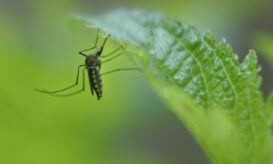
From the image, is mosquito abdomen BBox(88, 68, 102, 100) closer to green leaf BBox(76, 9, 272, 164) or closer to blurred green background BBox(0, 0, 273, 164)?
blurred green background BBox(0, 0, 273, 164)

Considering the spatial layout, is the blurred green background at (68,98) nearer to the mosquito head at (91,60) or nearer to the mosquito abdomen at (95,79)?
the mosquito head at (91,60)

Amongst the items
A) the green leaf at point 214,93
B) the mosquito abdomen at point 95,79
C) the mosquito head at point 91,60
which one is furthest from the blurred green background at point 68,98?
the green leaf at point 214,93

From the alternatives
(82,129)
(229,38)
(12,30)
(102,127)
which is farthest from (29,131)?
(229,38)

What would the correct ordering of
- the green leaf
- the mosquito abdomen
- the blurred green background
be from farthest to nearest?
1. the blurred green background
2. the mosquito abdomen
3. the green leaf

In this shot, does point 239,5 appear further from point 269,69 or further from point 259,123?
point 259,123

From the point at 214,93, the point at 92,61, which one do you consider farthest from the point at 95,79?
the point at 214,93

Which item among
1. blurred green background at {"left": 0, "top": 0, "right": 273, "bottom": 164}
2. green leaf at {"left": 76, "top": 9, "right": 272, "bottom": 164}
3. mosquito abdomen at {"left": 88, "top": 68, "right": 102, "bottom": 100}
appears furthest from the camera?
blurred green background at {"left": 0, "top": 0, "right": 273, "bottom": 164}

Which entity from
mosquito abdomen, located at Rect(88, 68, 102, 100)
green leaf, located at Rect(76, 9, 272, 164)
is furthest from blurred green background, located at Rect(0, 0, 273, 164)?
green leaf, located at Rect(76, 9, 272, 164)
